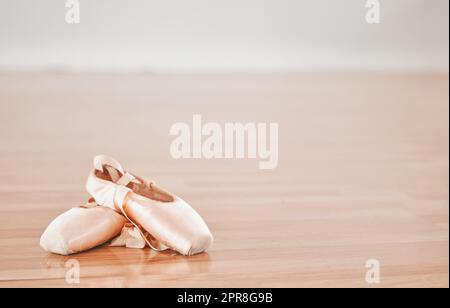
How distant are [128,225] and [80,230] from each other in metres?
0.09

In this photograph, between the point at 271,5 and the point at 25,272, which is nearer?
the point at 25,272

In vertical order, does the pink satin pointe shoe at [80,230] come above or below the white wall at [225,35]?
below

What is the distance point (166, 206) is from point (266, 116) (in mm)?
1729

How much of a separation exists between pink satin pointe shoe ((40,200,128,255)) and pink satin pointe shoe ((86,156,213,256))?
3 cm

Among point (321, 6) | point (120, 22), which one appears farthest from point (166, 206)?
point (321, 6)

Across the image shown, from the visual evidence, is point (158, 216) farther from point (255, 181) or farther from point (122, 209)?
point (255, 181)

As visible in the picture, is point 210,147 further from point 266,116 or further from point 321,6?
point 321,6

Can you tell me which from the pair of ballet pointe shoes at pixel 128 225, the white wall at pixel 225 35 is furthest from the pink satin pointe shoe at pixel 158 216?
the white wall at pixel 225 35

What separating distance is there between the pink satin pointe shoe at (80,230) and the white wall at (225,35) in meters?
3.16

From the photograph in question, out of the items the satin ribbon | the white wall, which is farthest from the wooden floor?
the white wall

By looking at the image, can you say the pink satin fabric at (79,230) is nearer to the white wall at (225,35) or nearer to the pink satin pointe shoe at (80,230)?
the pink satin pointe shoe at (80,230)

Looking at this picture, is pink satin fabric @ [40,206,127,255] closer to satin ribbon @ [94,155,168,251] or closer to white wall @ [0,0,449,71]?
satin ribbon @ [94,155,168,251]

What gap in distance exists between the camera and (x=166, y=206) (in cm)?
126

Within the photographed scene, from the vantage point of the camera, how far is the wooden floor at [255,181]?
3.98 feet
